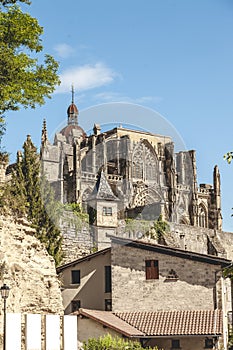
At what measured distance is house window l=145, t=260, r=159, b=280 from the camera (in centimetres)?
3788

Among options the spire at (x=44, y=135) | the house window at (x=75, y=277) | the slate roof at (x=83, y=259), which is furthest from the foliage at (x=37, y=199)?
the spire at (x=44, y=135)

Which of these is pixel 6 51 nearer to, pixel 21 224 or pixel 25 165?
pixel 21 224

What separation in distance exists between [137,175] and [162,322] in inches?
2086

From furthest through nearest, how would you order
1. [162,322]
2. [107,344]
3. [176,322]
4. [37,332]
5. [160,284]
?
[160,284]
[162,322]
[176,322]
[107,344]
[37,332]

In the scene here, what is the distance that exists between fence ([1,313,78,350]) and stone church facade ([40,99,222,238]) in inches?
1544

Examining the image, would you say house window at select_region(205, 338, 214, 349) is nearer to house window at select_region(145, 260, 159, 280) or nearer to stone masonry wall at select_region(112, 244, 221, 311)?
stone masonry wall at select_region(112, 244, 221, 311)

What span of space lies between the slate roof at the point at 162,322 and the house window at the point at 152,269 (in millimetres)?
1857

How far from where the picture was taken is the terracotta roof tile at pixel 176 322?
34438mm

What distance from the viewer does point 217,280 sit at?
36844 mm

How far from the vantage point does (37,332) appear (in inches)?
890

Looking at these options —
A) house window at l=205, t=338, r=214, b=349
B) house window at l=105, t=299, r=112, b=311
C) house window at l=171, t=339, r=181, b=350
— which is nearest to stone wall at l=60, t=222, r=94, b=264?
house window at l=105, t=299, r=112, b=311

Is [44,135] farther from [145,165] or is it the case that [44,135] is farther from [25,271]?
[25,271]

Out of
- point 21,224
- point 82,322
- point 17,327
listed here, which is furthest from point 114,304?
point 17,327

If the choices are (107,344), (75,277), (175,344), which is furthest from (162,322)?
(107,344)
